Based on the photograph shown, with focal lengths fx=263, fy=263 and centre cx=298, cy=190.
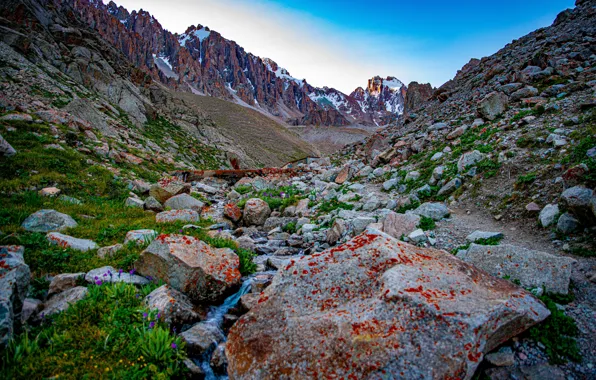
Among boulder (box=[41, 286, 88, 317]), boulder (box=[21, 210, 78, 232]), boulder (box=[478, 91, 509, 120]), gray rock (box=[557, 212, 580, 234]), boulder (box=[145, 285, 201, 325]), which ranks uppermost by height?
boulder (box=[478, 91, 509, 120])

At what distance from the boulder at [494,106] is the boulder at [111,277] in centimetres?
1733

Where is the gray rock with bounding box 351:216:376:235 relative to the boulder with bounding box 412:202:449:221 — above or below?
below

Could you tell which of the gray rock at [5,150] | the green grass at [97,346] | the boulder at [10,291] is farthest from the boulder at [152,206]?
the green grass at [97,346]

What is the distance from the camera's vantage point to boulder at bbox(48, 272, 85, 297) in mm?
4910

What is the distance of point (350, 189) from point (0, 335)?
12.9 metres

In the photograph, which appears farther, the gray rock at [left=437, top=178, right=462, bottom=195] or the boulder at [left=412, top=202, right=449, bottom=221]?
the gray rock at [left=437, top=178, right=462, bottom=195]

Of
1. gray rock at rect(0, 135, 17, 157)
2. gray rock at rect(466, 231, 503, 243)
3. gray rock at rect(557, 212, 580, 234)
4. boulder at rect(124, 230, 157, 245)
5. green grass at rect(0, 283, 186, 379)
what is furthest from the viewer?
gray rock at rect(0, 135, 17, 157)

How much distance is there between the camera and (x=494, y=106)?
1444cm

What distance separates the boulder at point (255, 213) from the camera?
42.0 feet

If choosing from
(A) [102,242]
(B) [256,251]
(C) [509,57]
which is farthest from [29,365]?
(C) [509,57]

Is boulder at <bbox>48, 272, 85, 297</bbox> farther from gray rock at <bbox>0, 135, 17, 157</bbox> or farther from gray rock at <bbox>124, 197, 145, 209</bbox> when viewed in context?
gray rock at <bbox>0, 135, 17, 157</bbox>

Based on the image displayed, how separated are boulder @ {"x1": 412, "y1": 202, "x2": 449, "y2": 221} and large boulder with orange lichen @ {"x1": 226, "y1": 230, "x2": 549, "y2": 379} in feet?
13.7

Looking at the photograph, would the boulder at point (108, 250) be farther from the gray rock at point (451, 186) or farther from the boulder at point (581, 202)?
the gray rock at point (451, 186)

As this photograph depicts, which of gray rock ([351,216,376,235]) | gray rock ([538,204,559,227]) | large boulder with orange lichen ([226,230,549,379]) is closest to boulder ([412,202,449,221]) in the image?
gray rock ([351,216,376,235])
